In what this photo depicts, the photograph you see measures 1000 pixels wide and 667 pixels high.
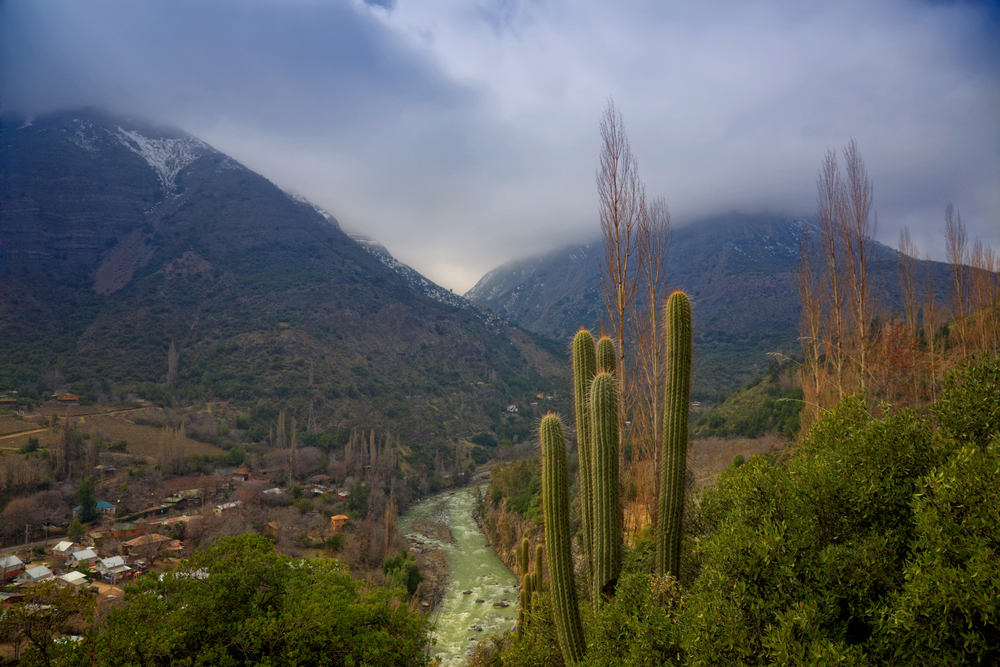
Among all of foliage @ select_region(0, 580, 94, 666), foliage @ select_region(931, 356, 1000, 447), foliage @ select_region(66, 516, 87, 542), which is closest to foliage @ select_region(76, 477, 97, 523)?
foliage @ select_region(66, 516, 87, 542)

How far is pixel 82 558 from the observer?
2430 cm

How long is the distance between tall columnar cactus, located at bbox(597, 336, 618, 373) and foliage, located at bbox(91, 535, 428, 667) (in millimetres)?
6784

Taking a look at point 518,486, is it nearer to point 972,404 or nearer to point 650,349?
point 650,349

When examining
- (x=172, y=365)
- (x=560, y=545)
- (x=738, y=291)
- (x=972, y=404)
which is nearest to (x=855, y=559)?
(x=972, y=404)

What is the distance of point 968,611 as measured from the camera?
362cm

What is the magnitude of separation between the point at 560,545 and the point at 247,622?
546cm

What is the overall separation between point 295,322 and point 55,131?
264 feet

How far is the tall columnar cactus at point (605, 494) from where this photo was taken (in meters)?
7.36

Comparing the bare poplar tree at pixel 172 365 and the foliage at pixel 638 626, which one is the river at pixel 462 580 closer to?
the foliage at pixel 638 626

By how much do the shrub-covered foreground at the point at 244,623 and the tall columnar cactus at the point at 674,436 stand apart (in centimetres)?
584

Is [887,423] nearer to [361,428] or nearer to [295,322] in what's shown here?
[361,428]

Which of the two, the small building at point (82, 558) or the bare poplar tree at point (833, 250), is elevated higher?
the bare poplar tree at point (833, 250)

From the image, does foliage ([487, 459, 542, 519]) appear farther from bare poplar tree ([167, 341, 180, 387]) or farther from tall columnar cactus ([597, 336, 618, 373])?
bare poplar tree ([167, 341, 180, 387])

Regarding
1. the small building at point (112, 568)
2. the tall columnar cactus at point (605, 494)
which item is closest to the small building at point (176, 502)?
the small building at point (112, 568)
